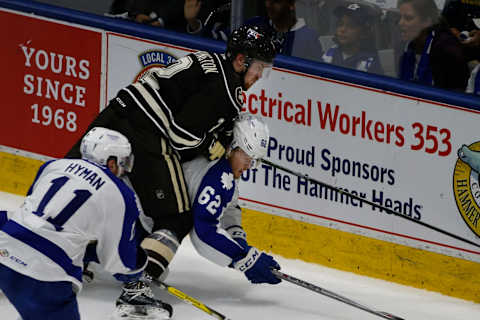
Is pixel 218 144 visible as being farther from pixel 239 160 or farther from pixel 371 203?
pixel 371 203

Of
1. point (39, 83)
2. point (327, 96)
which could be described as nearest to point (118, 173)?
point (327, 96)

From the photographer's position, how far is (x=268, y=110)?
5.63 meters

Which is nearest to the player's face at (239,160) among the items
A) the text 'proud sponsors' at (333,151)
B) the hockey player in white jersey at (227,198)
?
the hockey player in white jersey at (227,198)

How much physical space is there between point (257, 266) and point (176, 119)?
0.69 m

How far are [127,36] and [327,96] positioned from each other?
44.2 inches

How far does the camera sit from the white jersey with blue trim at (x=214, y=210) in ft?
15.8

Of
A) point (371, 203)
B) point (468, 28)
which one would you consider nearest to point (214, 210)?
point (371, 203)

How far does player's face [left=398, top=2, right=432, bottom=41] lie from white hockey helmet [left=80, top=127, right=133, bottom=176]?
5.61ft

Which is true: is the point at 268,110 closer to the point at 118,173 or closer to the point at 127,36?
the point at 127,36

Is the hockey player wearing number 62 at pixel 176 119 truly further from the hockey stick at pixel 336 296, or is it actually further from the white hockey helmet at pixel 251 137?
the hockey stick at pixel 336 296

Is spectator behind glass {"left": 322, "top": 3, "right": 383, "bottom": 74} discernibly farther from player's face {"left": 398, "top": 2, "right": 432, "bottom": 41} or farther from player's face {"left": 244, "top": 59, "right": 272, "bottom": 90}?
player's face {"left": 244, "top": 59, "right": 272, "bottom": 90}

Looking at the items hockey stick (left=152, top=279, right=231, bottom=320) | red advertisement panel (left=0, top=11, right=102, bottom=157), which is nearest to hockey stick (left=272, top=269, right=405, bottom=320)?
hockey stick (left=152, top=279, right=231, bottom=320)

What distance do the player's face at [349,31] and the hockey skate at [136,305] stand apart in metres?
1.50

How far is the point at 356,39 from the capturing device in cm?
544
